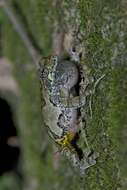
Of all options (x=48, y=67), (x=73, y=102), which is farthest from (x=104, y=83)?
(x=48, y=67)

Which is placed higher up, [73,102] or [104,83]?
[104,83]

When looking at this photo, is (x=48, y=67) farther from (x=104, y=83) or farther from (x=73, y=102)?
(x=104, y=83)

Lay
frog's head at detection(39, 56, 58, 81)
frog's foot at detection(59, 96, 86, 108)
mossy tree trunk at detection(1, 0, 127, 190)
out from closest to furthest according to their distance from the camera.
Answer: mossy tree trunk at detection(1, 0, 127, 190)
frog's foot at detection(59, 96, 86, 108)
frog's head at detection(39, 56, 58, 81)

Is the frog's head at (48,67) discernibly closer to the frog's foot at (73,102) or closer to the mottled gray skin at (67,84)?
the mottled gray skin at (67,84)

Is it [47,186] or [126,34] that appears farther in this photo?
[47,186]

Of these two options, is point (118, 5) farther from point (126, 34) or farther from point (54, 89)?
point (54, 89)

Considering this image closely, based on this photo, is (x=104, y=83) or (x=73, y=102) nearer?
(x=104, y=83)

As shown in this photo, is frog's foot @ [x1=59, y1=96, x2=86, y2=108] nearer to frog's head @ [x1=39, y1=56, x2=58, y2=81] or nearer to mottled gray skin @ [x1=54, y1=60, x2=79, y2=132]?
mottled gray skin @ [x1=54, y1=60, x2=79, y2=132]

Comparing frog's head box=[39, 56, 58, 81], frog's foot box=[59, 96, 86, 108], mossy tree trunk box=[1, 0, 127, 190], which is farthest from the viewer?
frog's head box=[39, 56, 58, 81]

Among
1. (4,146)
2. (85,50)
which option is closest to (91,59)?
(85,50)

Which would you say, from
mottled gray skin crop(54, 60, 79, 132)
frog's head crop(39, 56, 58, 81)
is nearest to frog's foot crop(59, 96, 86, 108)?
mottled gray skin crop(54, 60, 79, 132)

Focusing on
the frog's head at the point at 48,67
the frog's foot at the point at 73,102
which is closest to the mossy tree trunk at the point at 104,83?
the frog's foot at the point at 73,102
